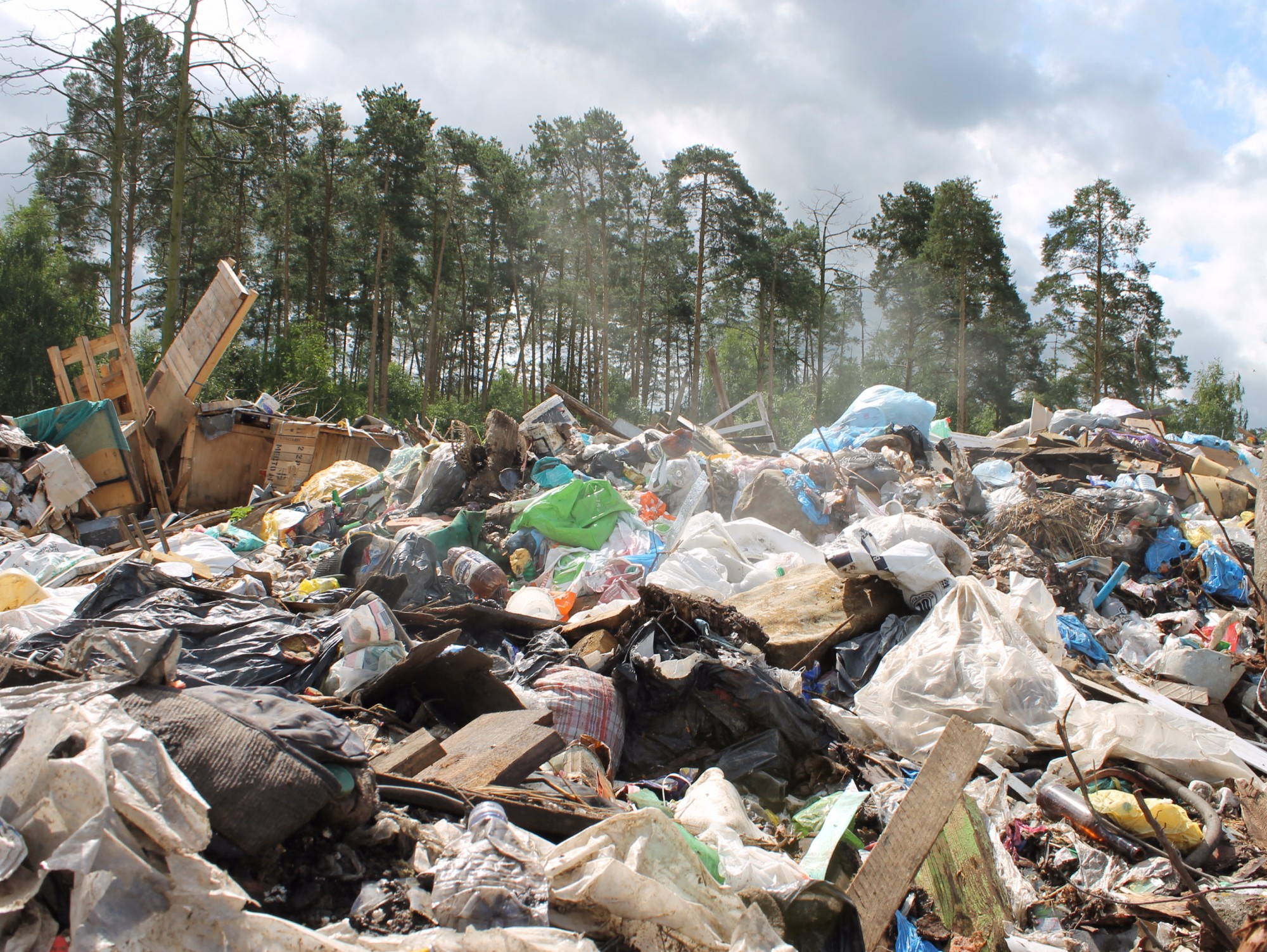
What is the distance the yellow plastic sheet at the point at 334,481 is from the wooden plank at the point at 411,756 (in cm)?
601

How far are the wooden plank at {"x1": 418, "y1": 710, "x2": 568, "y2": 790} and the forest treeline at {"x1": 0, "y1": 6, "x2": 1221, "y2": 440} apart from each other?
1590cm

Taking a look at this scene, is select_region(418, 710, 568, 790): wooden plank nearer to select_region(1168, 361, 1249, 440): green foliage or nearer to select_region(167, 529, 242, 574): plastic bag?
select_region(167, 529, 242, 574): plastic bag

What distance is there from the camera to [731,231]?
76.9 feet

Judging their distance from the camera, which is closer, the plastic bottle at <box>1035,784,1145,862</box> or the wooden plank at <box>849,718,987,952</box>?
the wooden plank at <box>849,718,987,952</box>

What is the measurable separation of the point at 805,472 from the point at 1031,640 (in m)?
3.25

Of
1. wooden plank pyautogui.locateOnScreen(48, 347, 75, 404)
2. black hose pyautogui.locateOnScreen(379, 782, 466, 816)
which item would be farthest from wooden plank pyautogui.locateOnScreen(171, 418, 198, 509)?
black hose pyautogui.locateOnScreen(379, 782, 466, 816)

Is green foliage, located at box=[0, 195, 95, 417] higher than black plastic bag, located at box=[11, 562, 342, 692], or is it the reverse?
green foliage, located at box=[0, 195, 95, 417]

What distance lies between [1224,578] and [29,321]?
22245mm

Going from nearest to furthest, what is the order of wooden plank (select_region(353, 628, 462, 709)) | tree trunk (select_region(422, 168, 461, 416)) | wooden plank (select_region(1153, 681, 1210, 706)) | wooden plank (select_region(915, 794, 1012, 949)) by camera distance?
1. wooden plank (select_region(915, 794, 1012, 949))
2. wooden plank (select_region(353, 628, 462, 709))
3. wooden plank (select_region(1153, 681, 1210, 706))
4. tree trunk (select_region(422, 168, 461, 416))

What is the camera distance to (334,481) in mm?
8438

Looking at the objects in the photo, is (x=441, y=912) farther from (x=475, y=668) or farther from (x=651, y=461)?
(x=651, y=461)

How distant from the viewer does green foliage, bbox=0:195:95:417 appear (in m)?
16.9

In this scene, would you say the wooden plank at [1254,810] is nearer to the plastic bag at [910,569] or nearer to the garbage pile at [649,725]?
the garbage pile at [649,725]

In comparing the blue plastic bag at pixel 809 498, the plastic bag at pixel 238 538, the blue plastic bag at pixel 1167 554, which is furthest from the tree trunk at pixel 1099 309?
the plastic bag at pixel 238 538
